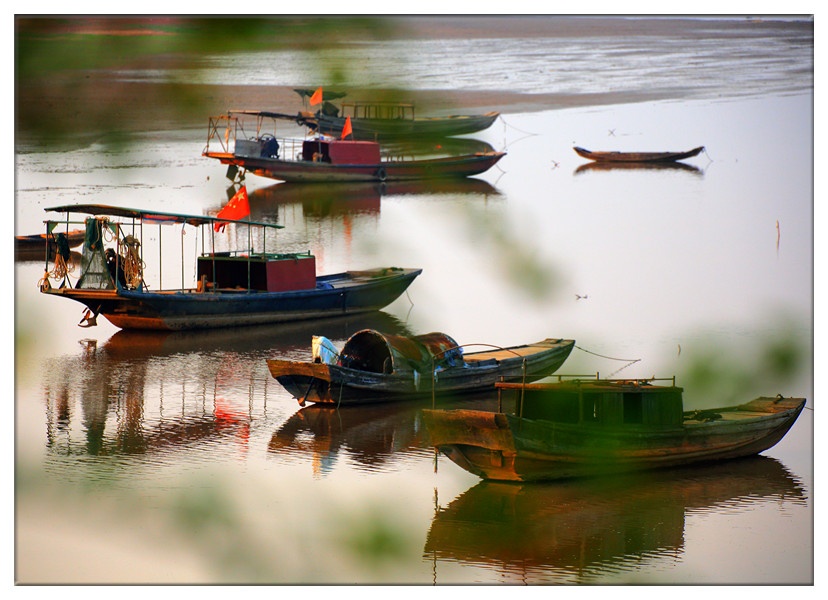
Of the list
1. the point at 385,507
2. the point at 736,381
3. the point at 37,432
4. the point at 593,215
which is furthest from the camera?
the point at 593,215

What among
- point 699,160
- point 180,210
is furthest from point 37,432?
point 699,160

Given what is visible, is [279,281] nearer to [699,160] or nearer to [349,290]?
[349,290]

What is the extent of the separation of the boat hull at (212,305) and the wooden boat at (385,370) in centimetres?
330

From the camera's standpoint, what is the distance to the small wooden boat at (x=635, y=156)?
26781 millimetres

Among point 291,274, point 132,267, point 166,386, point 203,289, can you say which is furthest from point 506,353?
point 132,267

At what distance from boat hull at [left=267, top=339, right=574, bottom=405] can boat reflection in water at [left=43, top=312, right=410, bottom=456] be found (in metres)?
0.49

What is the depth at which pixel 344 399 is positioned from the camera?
12.9m

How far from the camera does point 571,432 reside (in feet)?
35.3

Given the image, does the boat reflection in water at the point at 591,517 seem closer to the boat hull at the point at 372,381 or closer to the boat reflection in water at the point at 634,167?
the boat hull at the point at 372,381

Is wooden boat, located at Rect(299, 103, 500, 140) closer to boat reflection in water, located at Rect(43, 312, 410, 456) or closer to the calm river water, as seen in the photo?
the calm river water

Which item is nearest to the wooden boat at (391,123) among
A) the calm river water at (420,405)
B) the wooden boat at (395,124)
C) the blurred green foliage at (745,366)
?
the wooden boat at (395,124)

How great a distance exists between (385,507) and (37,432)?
11.1ft

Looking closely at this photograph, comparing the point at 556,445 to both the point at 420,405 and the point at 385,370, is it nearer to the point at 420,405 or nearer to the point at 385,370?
the point at 420,405

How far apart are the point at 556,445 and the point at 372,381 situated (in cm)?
248
